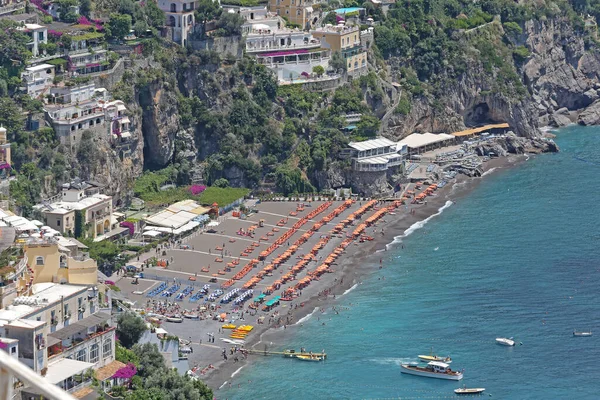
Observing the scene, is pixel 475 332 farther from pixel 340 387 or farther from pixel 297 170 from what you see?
pixel 297 170

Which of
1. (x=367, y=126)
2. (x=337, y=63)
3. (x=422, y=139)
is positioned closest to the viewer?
(x=367, y=126)

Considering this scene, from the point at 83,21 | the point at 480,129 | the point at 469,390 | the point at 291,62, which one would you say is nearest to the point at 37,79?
the point at 83,21

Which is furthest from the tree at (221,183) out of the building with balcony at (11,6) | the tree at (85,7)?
the building with balcony at (11,6)

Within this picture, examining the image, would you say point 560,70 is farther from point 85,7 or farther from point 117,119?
point 117,119

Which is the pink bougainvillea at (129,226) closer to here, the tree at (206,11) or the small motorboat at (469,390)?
the tree at (206,11)

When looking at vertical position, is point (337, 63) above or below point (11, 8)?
below

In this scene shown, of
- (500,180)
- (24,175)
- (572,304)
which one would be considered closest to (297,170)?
(500,180)
